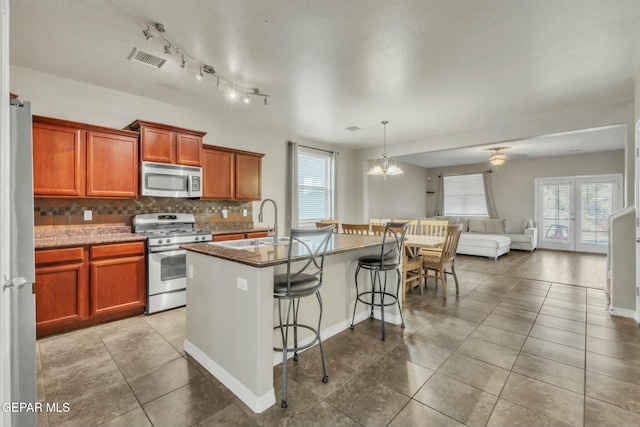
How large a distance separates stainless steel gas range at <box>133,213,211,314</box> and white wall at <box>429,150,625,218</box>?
8.70 m

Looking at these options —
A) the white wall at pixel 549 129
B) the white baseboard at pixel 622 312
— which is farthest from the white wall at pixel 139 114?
the white baseboard at pixel 622 312

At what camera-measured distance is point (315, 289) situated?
6.75 feet

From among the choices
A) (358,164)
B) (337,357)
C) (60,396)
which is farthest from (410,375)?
(358,164)

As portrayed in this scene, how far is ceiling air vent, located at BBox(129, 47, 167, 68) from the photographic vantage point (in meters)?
2.68

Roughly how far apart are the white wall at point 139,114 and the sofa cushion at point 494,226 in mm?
4729

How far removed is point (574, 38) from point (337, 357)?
3.29 m

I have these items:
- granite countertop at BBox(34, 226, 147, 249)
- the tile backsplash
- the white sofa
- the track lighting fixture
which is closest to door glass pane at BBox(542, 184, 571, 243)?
the white sofa

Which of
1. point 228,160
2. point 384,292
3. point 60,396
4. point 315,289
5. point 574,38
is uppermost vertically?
point 574,38

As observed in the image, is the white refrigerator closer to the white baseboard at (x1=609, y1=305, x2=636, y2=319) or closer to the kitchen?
the kitchen

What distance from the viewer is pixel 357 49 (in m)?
2.62

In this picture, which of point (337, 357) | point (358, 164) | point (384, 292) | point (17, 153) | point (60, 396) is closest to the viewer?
point (17, 153)

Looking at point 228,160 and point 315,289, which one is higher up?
point 228,160

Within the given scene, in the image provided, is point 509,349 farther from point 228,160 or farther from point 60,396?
point 228,160

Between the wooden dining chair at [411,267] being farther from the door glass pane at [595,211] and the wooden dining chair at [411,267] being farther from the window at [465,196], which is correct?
the door glass pane at [595,211]
